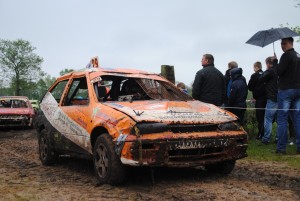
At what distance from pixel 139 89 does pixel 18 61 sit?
233 feet

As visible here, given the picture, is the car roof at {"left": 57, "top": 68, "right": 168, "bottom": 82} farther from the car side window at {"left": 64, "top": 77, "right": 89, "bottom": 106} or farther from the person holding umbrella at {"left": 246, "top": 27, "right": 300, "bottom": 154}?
the person holding umbrella at {"left": 246, "top": 27, "right": 300, "bottom": 154}

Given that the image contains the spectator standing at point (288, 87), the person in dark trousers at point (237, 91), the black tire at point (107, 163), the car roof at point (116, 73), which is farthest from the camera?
the person in dark trousers at point (237, 91)

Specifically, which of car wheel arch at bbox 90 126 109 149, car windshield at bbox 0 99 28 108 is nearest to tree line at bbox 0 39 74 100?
car windshield at bbox 0 99 28 108

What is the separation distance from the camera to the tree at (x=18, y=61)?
72.2 meters

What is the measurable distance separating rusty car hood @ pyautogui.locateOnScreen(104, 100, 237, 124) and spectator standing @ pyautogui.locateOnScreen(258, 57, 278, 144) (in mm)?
3546

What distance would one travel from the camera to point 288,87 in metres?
7.46

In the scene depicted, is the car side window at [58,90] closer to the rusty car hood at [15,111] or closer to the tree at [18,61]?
the rusty car hood at [15,111]

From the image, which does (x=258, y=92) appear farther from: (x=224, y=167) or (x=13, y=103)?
(x=13, y=103)

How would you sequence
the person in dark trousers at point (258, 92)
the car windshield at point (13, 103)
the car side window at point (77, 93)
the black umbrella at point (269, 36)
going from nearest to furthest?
the car side window at point (77, 93) < the black umbrella at point (269, 36) < the person in dark trousers at point (258, 92) < the car windshield at point (13, 103)

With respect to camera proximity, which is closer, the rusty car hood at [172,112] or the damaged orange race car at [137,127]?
the damaged orange race car at [137,127]

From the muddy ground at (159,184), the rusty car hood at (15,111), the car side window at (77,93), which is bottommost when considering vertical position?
the muddy ground at (159,184)

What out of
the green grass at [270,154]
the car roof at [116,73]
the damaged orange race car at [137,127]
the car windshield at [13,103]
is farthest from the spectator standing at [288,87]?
the car windshield at [13,103]

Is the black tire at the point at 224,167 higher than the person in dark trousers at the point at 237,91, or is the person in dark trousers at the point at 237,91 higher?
the person in dark trousers at the point at 237,91

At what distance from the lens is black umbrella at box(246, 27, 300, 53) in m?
8.10
